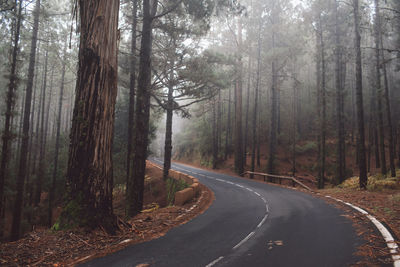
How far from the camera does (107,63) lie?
17.8 feet

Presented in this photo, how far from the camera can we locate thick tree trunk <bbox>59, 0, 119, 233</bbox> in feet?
16.8

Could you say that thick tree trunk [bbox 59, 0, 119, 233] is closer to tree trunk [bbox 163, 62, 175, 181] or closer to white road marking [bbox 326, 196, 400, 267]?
white road marking [bbox 326, 196, 400, 267]

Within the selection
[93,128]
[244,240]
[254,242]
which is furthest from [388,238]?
[93,128]

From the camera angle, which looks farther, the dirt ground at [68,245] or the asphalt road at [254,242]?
the asphalt road at [254,242]

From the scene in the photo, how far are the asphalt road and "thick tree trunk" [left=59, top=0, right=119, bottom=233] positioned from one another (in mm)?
1129

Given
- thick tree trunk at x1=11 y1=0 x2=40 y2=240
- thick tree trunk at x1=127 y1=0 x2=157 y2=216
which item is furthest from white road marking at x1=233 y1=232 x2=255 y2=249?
thick tree trunk at x1=11 y1=0 x2=40 y2=240

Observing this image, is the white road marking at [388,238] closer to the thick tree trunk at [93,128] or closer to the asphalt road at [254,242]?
the asphalt road at [254,242]

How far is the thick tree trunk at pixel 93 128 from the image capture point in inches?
202

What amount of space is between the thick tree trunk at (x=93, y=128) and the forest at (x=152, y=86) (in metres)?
0.02

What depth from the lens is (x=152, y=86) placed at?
42.4 ft

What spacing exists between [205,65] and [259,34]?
377 inches

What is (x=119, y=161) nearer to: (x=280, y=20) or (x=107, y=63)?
(x=107, y=63)

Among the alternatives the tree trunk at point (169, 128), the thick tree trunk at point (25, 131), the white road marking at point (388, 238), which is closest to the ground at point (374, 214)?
the white road marking at point (388, 238)

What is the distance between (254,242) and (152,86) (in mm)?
9643
